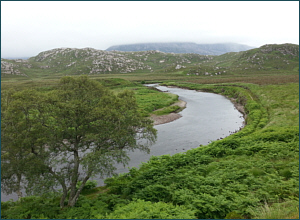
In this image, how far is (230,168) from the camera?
95.9 feet

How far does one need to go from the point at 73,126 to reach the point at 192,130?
40900mm

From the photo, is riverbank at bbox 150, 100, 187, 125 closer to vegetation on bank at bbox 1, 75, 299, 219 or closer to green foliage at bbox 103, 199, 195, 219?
vegetation on bank at bbox 1, 75, 299, 219

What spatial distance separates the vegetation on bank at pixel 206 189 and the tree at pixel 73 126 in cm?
339

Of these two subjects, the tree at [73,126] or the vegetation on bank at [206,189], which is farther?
the tree at [73,126]

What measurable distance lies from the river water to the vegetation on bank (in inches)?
235

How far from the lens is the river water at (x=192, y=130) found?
42.7 m

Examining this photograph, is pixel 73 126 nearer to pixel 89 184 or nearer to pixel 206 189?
pixel 89 184

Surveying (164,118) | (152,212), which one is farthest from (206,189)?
(164,118)

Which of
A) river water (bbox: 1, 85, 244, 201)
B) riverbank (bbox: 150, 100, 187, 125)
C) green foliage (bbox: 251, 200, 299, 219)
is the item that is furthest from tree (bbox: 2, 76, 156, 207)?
riverbank (bbox: 150, 100, 187, 125)

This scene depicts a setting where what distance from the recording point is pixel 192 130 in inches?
2271

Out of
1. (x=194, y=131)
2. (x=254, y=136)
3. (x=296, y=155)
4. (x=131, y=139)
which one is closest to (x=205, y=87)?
(x=194, y=131)

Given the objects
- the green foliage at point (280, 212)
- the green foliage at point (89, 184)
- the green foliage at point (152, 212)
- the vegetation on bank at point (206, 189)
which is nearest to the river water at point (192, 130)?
the green foliage at point (89, 184)

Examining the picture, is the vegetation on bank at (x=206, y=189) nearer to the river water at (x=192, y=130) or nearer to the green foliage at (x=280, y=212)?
the green foliage at (x=280, y=212)

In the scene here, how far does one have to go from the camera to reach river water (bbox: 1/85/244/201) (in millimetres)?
42719
